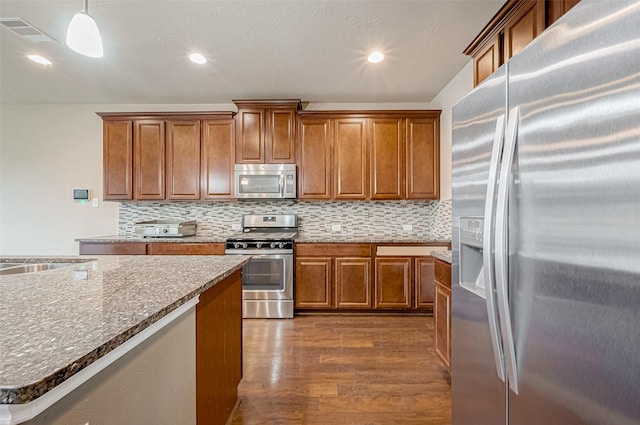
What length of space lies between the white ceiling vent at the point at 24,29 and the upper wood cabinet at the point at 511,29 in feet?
10.7

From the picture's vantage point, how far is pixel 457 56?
2.79 meters

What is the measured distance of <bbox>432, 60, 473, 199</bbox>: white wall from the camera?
3.15 meters

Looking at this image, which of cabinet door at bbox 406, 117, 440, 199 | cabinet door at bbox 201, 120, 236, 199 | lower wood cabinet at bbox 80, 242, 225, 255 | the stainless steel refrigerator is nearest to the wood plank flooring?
the stainless steel refrigerator

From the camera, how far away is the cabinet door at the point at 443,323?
201 centimetres

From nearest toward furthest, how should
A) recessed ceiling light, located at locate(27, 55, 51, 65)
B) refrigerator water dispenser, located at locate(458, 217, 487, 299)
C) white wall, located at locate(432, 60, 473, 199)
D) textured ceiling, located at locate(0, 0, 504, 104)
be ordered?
refrigerator water dispenser, located at locate(458, 217, 487, 299), textured ceiling, located at locate(0, 0, 504, 104), recessed ceiling light, located at locate(27, 55, 51, 65), white wall, located at locate(432, 60, 473, 199)

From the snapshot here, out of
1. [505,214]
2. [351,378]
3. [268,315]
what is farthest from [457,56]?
[268,315]

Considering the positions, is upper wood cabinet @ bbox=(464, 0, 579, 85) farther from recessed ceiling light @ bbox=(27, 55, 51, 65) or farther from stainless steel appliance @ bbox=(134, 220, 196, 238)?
recessed ceiling light @ bbox=(27, 55, 51, 65)

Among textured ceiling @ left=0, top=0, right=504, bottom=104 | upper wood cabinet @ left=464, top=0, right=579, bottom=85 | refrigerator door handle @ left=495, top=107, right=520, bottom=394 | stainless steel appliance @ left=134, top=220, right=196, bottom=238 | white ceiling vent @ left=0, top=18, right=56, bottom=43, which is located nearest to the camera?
refrigerator door handle @ left=495, top=107, right=520, bottom=394

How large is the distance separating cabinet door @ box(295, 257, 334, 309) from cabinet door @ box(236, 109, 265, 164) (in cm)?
137

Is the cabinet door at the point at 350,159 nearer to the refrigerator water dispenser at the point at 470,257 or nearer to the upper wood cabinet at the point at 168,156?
the upper wood cabinet at the point at 168,156

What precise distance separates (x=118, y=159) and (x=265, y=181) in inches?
73.2

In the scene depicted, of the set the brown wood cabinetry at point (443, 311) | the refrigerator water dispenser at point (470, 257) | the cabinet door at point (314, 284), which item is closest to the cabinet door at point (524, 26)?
the refrigerator water dispenser at point (470, 257)

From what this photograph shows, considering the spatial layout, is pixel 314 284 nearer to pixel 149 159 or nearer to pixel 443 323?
pixel 443 323

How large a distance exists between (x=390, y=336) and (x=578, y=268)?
2447 mm
